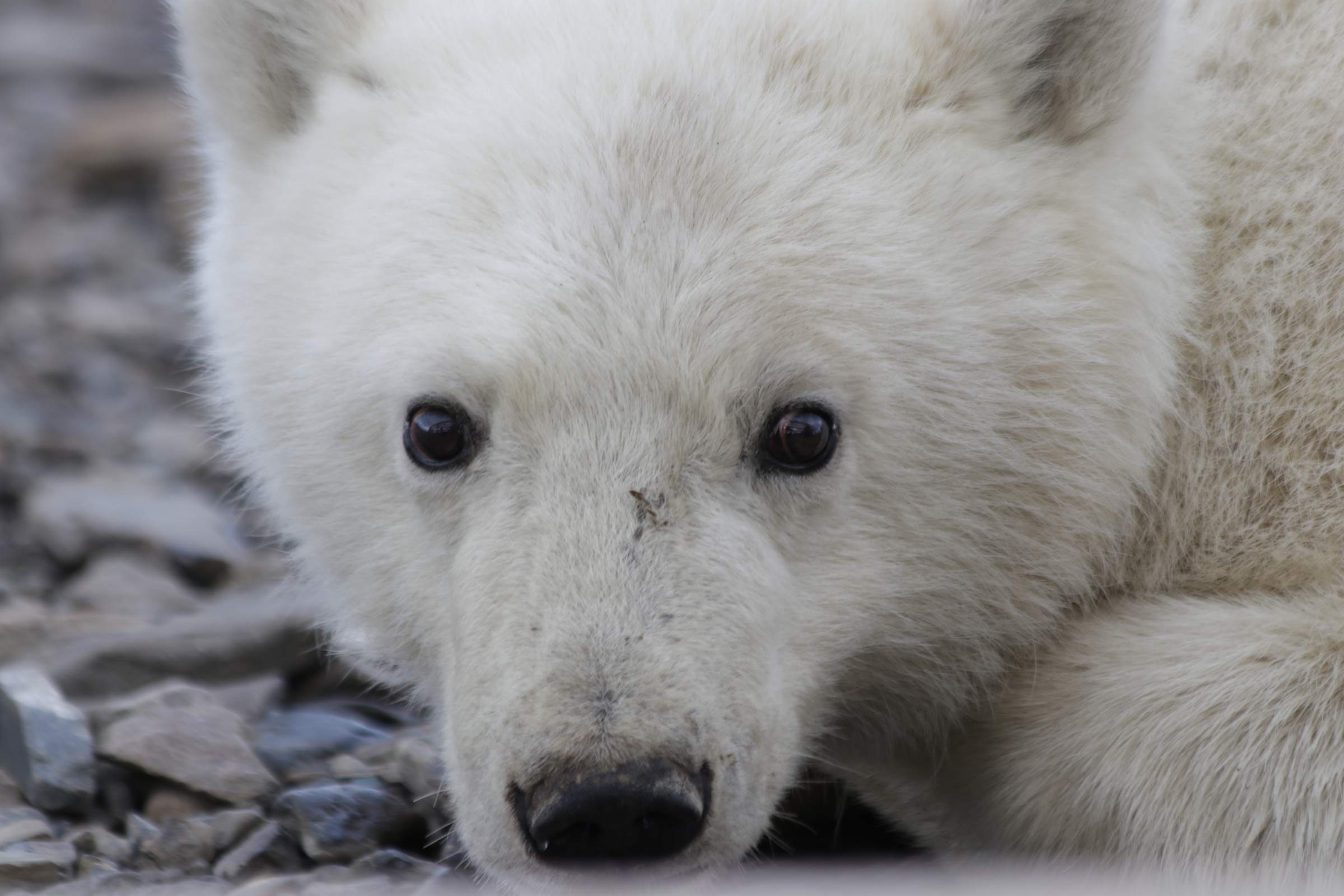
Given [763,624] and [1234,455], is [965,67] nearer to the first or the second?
[1234,455]

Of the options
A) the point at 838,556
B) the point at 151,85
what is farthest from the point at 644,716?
the point at 151,85

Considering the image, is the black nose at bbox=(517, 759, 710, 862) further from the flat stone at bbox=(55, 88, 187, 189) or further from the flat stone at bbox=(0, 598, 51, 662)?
the flat stone at bbox=(55, 88, 187, 189)

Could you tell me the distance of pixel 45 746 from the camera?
4113 millimetres

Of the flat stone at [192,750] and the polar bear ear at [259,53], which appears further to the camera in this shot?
the flat stone at [192,750]

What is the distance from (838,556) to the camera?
346 cm

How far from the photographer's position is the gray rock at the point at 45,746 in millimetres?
4039

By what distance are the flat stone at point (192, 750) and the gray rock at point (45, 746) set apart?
0.09 meters

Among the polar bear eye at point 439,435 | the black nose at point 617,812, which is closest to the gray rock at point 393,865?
the black nose at point 617,812

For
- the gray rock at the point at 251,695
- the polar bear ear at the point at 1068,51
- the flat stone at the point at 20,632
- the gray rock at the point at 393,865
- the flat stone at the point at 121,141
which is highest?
the flat stone at the point at 121,141

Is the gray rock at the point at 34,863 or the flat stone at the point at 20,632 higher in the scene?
the flat stone at the point at 20,632

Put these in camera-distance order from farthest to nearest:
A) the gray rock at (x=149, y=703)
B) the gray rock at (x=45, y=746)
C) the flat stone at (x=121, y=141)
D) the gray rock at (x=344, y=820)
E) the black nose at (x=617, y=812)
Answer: the flat stone at (x=121, y=141), the gray rock at (x=149, y=703), the gray rock at (x=45, y=746), the gray rock at (x=344, y=820), the black nose at (x=617, y=812)

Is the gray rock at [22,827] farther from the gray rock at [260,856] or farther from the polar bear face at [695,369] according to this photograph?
the polar bear face at [695,369]

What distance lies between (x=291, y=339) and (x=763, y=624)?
1.42 m

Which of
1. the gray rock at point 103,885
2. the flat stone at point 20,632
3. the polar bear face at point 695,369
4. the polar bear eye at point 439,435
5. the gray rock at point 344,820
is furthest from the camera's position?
the flat stone at point 20,632
